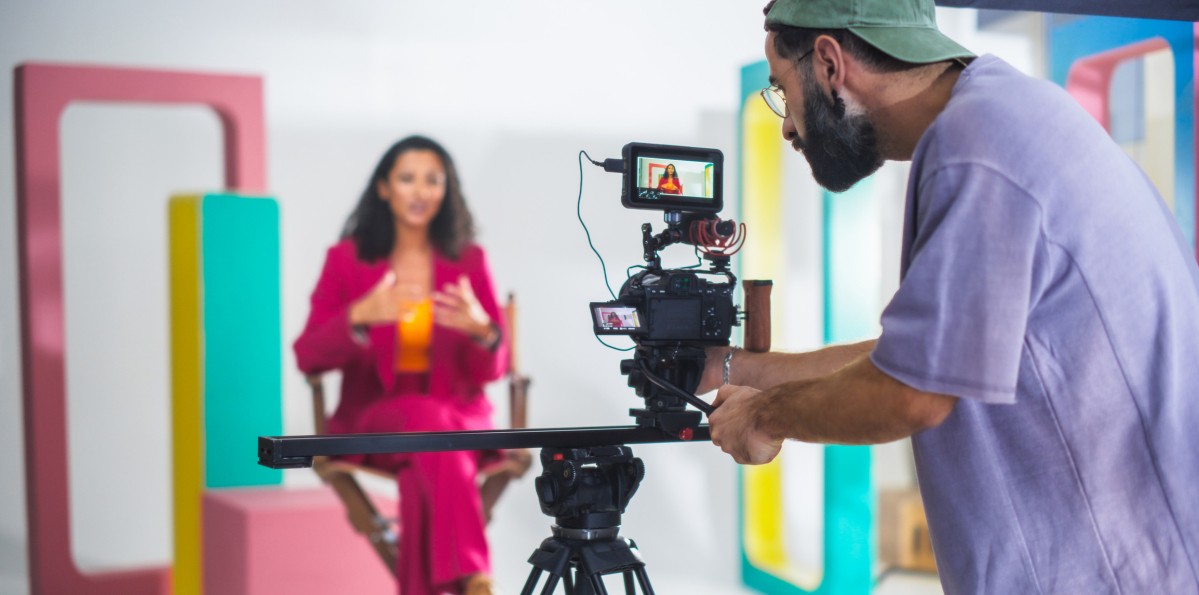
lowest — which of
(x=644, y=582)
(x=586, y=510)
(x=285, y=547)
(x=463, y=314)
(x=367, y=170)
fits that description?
(x=285, y=547)

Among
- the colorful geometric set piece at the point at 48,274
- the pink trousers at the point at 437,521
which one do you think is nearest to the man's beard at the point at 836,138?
the pink trousers at the point at 437,521

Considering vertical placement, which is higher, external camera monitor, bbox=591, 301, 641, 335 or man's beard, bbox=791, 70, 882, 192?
man's beard, bbox=791, 70, 882, 192

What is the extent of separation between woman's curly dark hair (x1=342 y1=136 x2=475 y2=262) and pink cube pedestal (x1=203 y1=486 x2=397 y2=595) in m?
0.77

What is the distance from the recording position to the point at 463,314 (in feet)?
10.7

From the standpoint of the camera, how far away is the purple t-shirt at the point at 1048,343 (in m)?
1.11

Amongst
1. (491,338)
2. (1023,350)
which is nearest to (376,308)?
(491,338)

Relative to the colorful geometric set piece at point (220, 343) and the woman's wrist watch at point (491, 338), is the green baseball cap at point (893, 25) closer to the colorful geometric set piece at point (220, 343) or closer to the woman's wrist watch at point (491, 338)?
the woman's wrist watch at point (491, 338)

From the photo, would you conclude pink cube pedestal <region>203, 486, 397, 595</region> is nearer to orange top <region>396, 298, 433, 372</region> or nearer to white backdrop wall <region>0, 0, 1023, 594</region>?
orange top <region>396, 298, 433, 372</region>

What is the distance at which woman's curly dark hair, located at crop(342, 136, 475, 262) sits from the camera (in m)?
3.45

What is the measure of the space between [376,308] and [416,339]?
23 centimetres

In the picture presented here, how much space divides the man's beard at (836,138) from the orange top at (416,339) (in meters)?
2.09

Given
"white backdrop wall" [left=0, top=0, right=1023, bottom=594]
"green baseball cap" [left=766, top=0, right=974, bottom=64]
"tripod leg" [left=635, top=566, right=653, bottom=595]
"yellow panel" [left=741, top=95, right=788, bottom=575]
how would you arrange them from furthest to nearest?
1. "yellow panel" [left=741, top=95, right=788, bottom=575]
2. "white backdrop wall" [left=0, top=0, right=1023, bottom=594]
3. "tripod leg" [left=635, top=566, right=653, bottom=595]
4. "green baseball cap" [left=766, top=0, right=974, bottom=64]

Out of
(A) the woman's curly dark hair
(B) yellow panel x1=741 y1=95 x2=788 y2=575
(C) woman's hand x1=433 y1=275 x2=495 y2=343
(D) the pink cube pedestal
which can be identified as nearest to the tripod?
(D) the pink cube pedestal

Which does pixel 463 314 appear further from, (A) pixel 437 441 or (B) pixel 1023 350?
(B) pixel 1023 350
